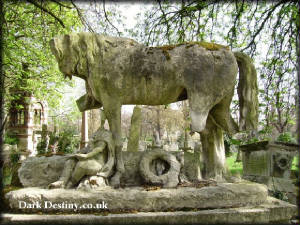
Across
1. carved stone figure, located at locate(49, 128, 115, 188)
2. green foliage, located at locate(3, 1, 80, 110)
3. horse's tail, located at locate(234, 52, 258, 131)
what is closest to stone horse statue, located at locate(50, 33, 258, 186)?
carved stone figure, located at locate(49, 128, 115, 188)

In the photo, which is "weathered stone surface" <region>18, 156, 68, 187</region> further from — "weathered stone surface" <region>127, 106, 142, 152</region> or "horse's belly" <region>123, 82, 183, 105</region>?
"weathered stone surface" <region>127, 106, 142, 152</region>

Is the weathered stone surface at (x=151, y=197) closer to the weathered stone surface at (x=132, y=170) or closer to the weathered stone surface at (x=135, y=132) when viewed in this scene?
the weathered stone surface at (x=132, y=170)

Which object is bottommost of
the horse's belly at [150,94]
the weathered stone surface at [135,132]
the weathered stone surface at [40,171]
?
the weathered stone surface at [40,171]

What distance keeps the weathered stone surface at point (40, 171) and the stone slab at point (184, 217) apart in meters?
0.69

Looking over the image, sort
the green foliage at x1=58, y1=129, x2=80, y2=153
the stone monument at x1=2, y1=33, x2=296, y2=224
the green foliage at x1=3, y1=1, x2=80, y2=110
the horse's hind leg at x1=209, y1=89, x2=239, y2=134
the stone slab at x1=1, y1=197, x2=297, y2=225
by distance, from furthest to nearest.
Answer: the green foliage at x1=58, y1=129, x2=80, y2=153 → the green foliage at x1=3, y1=1, x2=80, y2=110 → the horse's hind leg at x1=209, y1=89, x2=239, y2=134 → the stone monument at x1=2, y1=33, x2=296, y2=224 → the stone slab at x1=1, y1=197, x2=297, y2=225

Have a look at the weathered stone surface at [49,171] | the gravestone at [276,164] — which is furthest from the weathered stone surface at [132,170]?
the gravestone at [276,164]

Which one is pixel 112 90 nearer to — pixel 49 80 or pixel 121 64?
pixel 121 64

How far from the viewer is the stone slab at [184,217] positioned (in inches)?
118

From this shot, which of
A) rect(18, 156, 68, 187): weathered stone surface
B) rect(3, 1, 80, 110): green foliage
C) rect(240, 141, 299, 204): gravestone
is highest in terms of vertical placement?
rect(3, 1, 80, 110): green foliage

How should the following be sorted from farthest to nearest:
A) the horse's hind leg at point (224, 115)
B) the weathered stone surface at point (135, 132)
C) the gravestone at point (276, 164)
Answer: the gravestone at point (276, 164) → the weathered stone surface at point (135, 132) → the horse's hind leg at point (224, 115)

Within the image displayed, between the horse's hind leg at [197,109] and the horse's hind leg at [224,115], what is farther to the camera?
the horse's hind leg at [224,115]

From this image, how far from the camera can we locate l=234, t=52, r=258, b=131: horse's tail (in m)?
4.23

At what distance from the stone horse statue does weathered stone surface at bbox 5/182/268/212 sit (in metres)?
0.46

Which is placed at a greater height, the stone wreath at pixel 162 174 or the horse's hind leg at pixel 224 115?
the horse's hind leg at pixel 224 115
